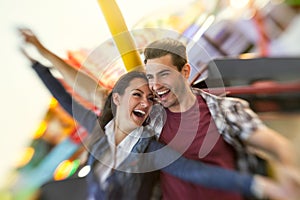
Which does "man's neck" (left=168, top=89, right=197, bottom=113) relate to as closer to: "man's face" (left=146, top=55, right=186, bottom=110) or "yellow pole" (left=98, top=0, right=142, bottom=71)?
"man's face" (left=146, top=55, right=186, bottom=110)

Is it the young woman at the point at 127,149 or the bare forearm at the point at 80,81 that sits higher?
the bare forearm at the point at 80,81

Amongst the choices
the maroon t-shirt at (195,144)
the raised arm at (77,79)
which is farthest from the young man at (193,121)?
the raised arm at (77,79)

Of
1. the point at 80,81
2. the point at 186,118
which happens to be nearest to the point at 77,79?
the point at 80,81

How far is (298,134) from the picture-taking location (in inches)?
28.1

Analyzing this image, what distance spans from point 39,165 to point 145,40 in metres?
0.33

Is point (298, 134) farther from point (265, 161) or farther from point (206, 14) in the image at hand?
point (206, 14)

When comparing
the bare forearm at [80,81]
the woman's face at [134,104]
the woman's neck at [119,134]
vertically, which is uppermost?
the bare forearm at [80,81]

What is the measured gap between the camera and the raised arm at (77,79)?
31.4 inches

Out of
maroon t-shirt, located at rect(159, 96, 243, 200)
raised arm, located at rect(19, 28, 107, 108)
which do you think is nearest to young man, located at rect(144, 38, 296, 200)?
maroon t-shirt, located at rect(159, 96, 243, 200)

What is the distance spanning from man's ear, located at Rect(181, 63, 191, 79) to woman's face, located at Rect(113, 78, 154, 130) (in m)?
0.07

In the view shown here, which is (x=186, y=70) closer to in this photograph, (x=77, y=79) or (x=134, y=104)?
(x=134, y=104)

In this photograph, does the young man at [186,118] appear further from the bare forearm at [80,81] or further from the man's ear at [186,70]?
the bare forearm at [80,81]

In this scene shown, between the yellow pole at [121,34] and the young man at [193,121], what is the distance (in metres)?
0.03

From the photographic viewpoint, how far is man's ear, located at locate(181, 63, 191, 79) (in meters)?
0.77
